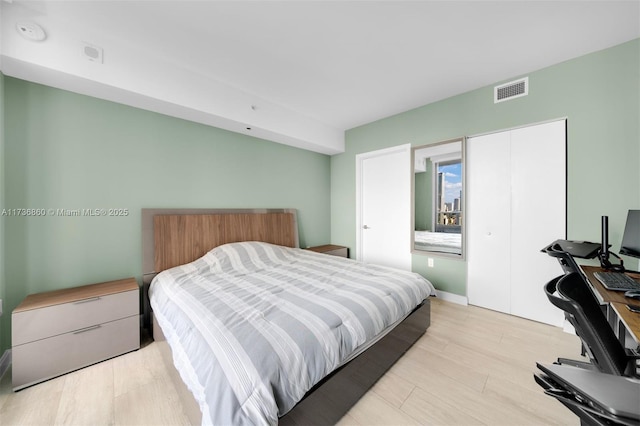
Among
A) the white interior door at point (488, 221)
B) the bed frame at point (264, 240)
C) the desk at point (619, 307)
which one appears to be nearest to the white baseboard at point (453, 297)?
the white interior door at point (488, 221)

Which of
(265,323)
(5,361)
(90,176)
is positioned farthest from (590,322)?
(5,361)

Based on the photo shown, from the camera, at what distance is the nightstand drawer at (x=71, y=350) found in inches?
63.1

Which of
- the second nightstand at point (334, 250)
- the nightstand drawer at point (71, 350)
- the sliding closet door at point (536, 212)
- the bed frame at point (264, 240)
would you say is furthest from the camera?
the second nightstand at point (334, 250)

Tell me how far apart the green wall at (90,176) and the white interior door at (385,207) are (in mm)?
2135

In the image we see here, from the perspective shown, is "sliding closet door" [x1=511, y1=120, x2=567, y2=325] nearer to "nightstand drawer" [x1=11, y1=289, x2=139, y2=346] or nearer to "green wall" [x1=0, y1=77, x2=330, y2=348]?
"green wall" [x1=0, y1=77, x2=330, y2=348]

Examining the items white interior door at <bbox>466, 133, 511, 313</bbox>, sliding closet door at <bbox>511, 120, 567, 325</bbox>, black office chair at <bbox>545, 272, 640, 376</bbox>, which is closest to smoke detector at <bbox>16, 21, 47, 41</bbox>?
black office chair at <bbox>545, 272, 640, 376</bbox>

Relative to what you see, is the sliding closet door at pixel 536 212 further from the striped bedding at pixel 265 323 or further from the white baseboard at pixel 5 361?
the white baseboard at pixel 5 361

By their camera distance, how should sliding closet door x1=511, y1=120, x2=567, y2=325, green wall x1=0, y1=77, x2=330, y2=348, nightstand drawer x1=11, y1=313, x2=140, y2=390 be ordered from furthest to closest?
sliding closet door x1=511, y1=120, x2=567, y2=325
green wall x1=0, y1=77, x2=330, y2=348
nightstand drawer x1=11, y1=313, x2=140, y2=390

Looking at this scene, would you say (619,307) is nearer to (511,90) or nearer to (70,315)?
(511,90)

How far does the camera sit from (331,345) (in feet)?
4.24

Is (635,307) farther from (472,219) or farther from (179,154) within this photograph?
→ (179,154)

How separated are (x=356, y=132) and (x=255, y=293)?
3.27m

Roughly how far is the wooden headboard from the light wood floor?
0.84 metres

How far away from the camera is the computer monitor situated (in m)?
1.68
